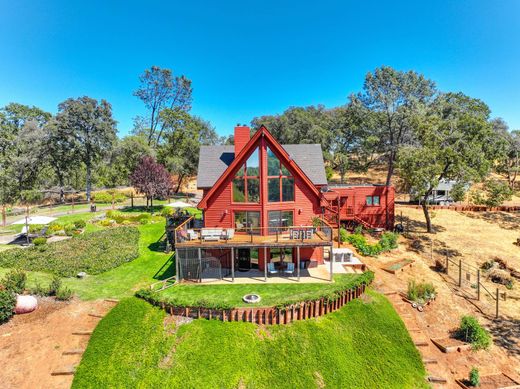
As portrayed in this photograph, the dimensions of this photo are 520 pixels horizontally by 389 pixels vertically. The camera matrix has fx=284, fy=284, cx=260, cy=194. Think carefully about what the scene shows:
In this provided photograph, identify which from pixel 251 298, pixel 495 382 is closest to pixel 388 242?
pixel 495 382

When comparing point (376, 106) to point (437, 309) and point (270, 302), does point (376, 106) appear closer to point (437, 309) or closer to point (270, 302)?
point (437, 309)

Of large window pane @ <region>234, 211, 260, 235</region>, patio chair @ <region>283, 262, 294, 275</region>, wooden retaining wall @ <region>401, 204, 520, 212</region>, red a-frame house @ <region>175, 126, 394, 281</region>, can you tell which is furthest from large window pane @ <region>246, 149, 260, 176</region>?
wooden retaining wall @ <region>401, 204, 520, 212</region>

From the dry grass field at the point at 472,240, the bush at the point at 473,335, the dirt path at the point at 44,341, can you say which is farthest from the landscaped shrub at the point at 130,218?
the bush at the point at 473,335

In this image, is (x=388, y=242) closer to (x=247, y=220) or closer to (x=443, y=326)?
(x=443, y=326)

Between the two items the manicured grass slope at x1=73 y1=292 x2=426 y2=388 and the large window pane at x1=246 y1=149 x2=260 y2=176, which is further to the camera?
the large window pane at x1=246 y1=149 x2=260 y2=176

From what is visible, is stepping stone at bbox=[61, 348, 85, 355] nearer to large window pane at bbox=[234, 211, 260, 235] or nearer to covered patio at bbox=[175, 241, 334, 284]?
covered patio at bbox=[175, 241, 334, 284]

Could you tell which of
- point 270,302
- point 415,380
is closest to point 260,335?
point 270,302
